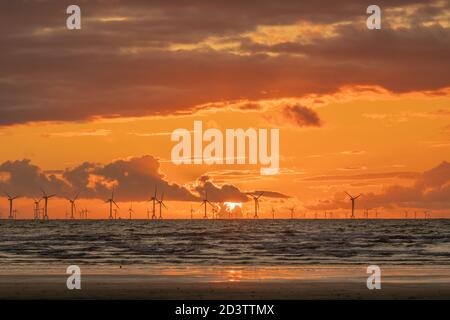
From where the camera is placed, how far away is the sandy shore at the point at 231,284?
3994 cm

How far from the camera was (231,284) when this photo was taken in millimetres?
46531

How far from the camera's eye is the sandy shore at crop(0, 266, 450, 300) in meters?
39.9

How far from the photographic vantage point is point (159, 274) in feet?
181

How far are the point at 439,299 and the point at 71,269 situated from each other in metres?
31.1
